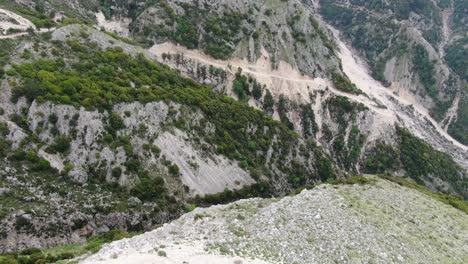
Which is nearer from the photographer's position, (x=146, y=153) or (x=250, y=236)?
(x=250, y=236)

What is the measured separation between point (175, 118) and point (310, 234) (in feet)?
127

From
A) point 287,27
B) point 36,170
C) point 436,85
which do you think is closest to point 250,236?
point 36,170

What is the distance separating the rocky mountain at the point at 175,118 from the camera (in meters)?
51.0

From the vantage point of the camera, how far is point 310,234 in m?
36.5

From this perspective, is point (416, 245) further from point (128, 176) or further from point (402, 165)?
point (402, 165)

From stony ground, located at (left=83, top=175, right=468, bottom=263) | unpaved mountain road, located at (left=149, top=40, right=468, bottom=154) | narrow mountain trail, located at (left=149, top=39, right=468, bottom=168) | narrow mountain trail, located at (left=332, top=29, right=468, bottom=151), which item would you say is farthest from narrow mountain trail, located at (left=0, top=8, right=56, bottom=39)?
narrow mountain trail, located at (left=332, top=29, right=468, bottom=151)

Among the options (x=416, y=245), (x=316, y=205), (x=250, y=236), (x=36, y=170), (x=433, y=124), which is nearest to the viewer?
(x=250, y=236)

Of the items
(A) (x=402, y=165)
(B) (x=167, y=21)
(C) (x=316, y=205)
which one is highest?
(B) (x=167, y=21)

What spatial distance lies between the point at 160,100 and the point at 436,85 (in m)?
138

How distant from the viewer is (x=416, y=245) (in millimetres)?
37656

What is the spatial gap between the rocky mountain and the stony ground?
56.7 feet

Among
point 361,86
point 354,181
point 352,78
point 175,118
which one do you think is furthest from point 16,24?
point 352,78

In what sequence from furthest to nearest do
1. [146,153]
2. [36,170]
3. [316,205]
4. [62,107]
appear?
[146,153] → [62,107] → [36,170] → [316,205]

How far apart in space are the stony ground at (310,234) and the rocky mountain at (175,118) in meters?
17.3
